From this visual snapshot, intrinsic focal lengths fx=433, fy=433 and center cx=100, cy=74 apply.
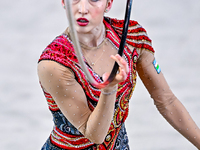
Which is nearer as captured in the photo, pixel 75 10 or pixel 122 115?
pixel 75 10

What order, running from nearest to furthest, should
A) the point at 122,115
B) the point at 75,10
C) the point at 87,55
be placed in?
the point at 75,10 → the point at 87,55 → the point at 122,115

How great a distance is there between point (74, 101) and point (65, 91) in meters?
0.04

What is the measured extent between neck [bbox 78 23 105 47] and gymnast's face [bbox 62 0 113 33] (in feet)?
0.11

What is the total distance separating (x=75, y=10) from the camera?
1.06 meters

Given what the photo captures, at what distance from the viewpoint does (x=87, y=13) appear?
1078mm

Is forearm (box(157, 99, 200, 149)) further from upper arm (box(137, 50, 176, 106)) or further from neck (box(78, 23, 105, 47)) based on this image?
neck (box(78, 23, 105, 47))

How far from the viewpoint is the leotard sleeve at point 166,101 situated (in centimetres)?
131

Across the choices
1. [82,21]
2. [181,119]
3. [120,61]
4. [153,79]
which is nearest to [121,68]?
[120,61]

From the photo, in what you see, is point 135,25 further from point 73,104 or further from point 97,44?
point 73,104

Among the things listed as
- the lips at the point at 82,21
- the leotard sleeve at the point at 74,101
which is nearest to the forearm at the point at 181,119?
the leotard sleeve at the point at 74,101

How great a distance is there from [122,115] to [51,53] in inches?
12.3

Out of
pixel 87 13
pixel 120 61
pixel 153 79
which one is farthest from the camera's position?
pixel 153 79

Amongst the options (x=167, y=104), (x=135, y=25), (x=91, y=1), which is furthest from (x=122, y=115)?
(x=91, y=1)

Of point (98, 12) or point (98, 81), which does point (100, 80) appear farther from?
point (98, 12)
